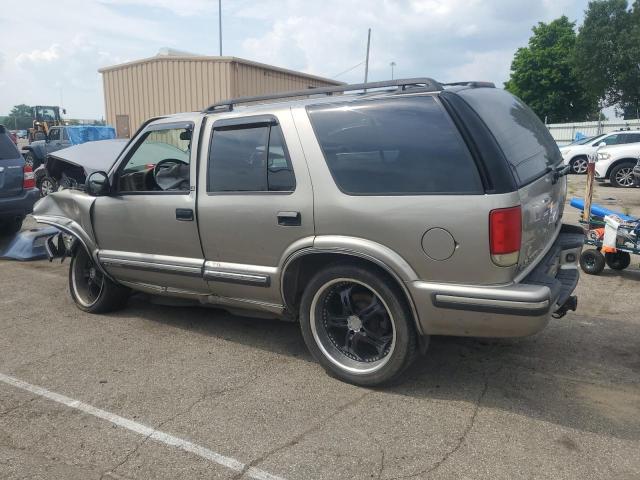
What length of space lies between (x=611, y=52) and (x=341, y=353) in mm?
47203

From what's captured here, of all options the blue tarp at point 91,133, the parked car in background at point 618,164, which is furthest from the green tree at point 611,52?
the blue tarp at point 91,133

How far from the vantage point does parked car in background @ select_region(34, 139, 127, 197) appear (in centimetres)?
730

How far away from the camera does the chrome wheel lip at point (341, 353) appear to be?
3.38 metres

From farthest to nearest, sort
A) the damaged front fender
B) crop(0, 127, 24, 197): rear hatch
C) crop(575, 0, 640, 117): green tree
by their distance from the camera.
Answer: crop(575, 0, 640, 117): green tree
crop(0, 127, 24, 197): rear hatch
the damaged front fender

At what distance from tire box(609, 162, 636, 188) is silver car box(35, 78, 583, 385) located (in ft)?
41.4

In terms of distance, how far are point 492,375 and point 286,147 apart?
2.07m

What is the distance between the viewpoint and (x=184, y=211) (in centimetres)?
409

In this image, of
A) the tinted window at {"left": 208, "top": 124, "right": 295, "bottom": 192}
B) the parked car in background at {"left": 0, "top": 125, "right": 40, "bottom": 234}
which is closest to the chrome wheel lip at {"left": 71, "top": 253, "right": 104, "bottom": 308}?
the tinted window at {"left": 208, "top": 124, "right": 295, "bottom": 192}

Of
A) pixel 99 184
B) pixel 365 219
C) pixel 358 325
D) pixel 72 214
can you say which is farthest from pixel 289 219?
pixel 72 214

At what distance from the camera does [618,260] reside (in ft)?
20.4

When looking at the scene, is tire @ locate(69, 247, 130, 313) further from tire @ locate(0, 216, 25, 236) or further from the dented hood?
tire @ locate(0, 216, 25, 236)

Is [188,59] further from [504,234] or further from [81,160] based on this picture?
[504,234]

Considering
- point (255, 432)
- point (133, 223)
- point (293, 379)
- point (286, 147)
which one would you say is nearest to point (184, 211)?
point (133, 223)

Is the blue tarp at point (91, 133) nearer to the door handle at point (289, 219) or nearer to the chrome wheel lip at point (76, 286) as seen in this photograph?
the chrome wheel lip at point (76, 286)
